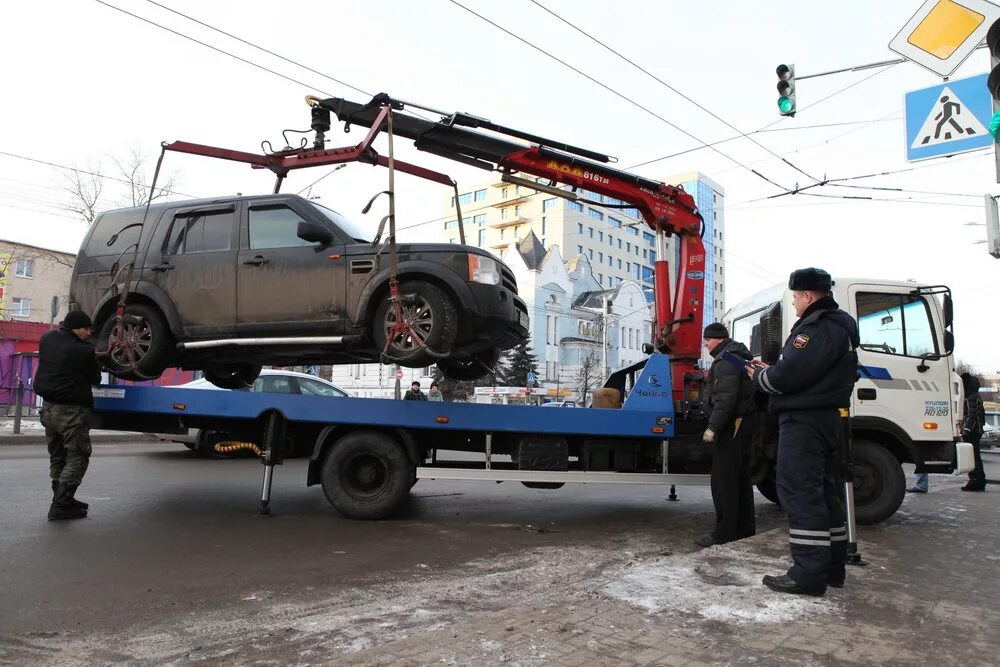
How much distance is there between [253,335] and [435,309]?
1.85 m

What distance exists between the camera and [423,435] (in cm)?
700

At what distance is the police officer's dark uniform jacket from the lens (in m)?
5.70

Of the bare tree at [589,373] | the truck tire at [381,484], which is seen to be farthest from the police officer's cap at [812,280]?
the bare tree at [589,373]

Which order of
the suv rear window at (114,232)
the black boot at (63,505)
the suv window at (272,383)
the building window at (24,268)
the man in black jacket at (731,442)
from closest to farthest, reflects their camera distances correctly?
the man in black jacket at (731,442)
the black boot at (63,505)
the suv rear window at (114,232)
the suv window at (272,383)
the building window at (24,268)

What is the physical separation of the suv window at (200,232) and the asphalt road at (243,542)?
269 centimetres

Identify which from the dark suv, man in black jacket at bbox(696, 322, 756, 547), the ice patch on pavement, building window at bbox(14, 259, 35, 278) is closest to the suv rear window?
the dark suv

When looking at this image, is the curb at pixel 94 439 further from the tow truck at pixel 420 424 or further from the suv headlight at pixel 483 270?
the suv headlight at pixel 483 270

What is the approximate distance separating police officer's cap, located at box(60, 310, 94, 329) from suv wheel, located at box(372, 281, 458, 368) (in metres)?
2.87

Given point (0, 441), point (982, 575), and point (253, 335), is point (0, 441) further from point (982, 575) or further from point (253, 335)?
point (982, 575)

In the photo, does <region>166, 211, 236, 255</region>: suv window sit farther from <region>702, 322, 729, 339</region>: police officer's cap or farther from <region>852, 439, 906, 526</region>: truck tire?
<region>852, 439, 906, 526</region>: truck tire

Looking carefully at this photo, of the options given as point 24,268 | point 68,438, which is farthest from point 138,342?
point 24,268

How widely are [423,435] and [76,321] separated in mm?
3481

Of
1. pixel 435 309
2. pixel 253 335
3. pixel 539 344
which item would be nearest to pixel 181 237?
pixel 253 335

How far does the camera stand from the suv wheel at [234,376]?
326 inches
